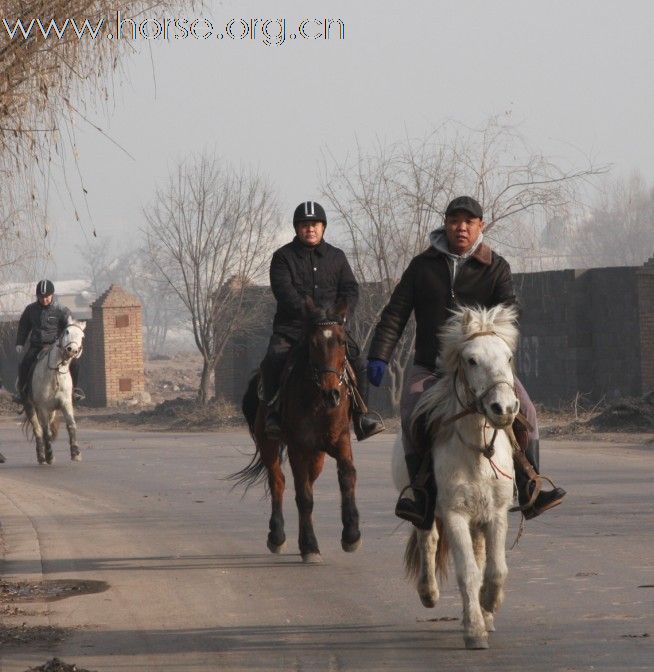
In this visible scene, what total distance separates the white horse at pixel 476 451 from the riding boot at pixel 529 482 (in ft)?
0.62

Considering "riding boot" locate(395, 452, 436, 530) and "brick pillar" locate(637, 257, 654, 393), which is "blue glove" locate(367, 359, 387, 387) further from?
"brick pillar" locate(637, 257, 654, 393)

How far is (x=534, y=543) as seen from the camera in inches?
427

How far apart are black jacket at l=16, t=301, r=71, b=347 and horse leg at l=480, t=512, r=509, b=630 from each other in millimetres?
14061

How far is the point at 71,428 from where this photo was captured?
2128 cm

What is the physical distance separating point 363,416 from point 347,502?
2.49ft

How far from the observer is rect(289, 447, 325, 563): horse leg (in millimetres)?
10242

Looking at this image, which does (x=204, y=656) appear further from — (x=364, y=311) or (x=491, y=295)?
(x=364, y=311)

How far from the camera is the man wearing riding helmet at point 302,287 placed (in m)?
10.6

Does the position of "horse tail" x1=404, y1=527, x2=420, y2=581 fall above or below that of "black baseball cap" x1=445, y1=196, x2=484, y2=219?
below

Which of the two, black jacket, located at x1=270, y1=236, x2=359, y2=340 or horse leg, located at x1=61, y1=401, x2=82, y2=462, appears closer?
black jacket, located at x1=270, y1=236, x2=359, y2=340

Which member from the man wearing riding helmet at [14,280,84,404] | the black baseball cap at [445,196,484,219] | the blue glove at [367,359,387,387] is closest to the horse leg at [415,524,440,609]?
the blue glove at [367,359,387,387]

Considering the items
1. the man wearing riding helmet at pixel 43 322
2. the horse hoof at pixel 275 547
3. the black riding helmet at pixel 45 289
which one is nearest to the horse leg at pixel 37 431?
the man wearing riding helmet at pixel 43 322

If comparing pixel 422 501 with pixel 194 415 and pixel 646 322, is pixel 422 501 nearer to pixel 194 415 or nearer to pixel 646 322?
pixel 646 322

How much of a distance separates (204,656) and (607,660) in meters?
2.04
